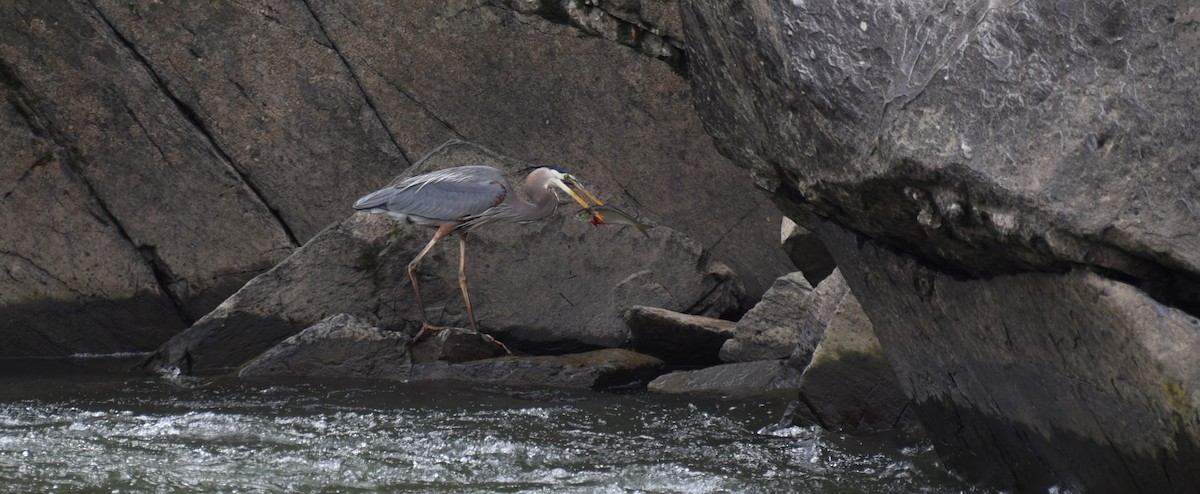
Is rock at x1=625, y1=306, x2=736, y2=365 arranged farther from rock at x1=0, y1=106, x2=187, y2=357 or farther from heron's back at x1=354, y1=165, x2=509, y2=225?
rock at x1=0, y1=106, x2=187, y2=357

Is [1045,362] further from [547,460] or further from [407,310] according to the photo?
[407,310]

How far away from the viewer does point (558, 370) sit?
21.4 ft

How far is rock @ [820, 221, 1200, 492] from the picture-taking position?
2975 mm

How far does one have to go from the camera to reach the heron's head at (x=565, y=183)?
A: 7.29m

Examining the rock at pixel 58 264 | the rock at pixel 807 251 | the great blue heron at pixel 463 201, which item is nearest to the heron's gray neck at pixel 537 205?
the great blue heron at pixel 463 201

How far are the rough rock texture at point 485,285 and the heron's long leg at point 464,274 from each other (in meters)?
0.05

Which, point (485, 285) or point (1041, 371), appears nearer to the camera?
point (1041, 371)

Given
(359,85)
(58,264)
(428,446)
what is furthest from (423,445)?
(58,264)

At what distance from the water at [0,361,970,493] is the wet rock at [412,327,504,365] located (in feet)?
1.32

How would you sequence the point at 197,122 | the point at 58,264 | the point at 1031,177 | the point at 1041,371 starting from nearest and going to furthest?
the point at 1031,177
the point at 1041,371
the point at 58,264
the point at 197,122

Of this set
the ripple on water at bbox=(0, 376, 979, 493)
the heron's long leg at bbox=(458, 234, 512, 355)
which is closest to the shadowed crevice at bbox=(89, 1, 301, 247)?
the heron's long leg at bbox=(458, 234, 512, 355)

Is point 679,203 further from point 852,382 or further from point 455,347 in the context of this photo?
point 852,382

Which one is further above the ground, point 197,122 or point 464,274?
point 197,122

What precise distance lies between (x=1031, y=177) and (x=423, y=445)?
2.53m
